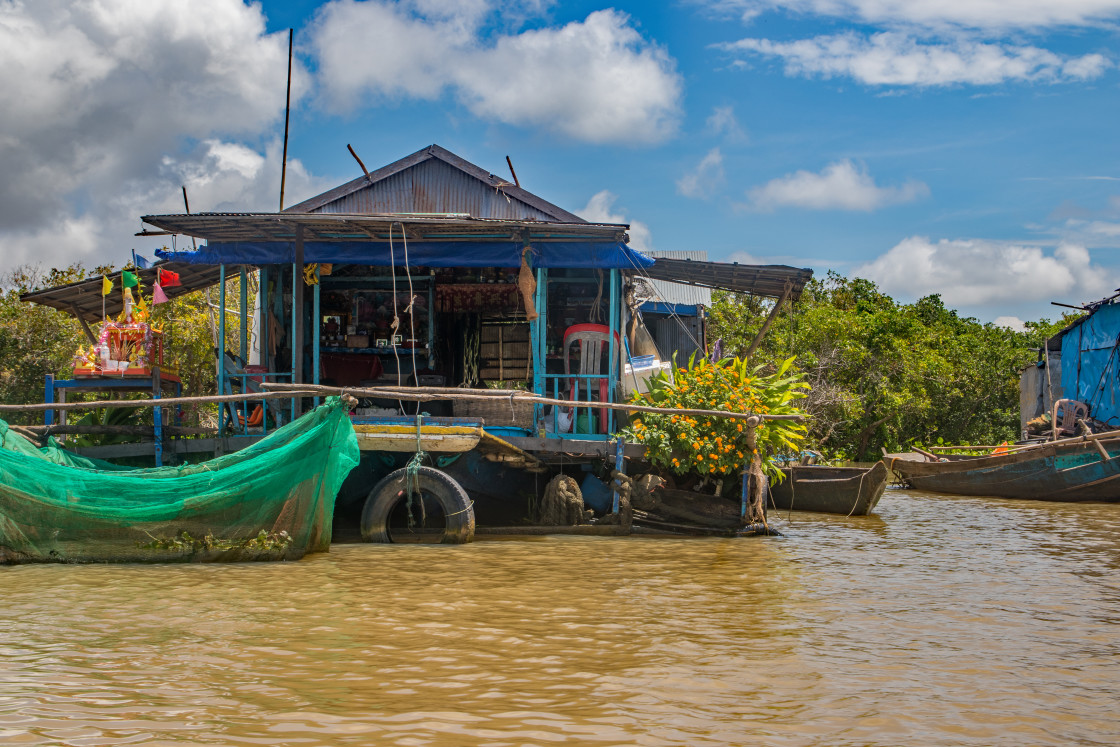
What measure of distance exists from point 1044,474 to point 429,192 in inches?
520

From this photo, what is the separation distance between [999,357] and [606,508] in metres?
23.0

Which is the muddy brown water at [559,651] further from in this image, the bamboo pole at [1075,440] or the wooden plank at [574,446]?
→ the bamboo pole at [1075,440]

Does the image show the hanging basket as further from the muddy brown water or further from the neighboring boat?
the neighboring boat

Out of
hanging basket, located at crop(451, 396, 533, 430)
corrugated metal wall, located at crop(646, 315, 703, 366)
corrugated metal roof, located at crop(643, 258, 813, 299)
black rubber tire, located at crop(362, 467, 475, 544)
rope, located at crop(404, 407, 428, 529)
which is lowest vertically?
black rubber tire, located at crop(362, 467, 475, 544)

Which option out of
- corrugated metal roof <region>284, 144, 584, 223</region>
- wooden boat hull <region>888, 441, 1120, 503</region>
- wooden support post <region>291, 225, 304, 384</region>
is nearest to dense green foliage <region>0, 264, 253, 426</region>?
corrugated metal roof <region>284, 144, 584, 223</region>

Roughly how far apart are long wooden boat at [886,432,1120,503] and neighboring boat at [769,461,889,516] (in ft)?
19.2

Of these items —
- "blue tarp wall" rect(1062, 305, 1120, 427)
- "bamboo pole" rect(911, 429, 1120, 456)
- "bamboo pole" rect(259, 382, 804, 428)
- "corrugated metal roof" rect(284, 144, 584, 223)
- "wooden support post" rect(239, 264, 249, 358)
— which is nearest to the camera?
"bamboo pole" rect(259, 382, 804, 428)

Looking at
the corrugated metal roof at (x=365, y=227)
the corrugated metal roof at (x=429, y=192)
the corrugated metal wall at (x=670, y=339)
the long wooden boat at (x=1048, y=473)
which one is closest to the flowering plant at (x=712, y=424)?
the corrugated metal roof at (x=365, y=227)

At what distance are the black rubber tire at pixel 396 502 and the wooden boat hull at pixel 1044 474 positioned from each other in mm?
13204

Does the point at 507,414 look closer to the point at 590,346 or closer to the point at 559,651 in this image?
the point at 590,346

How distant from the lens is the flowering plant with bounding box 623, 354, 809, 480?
10.4 m

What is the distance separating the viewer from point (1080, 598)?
7629mm

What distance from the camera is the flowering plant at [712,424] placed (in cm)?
1043

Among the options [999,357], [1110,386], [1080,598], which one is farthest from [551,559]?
[999,357]
